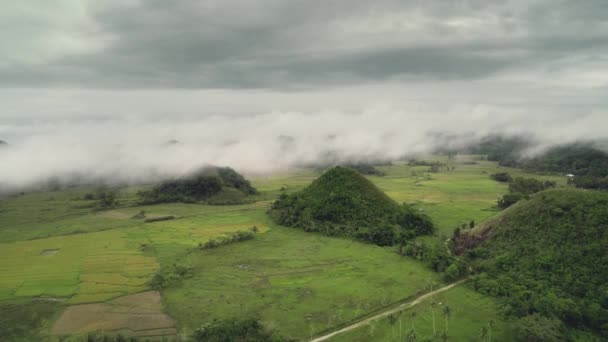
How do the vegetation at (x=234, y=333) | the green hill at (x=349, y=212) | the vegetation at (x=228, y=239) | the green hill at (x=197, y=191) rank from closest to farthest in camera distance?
the vegetation at (x=234, y=333)
the vegetation at (x=228, y=239)
the green hill at (x=349, y=212)
the green hill at (x=197, y=191)

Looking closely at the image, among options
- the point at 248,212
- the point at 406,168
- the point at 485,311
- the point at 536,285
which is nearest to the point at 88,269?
the point at 248,212

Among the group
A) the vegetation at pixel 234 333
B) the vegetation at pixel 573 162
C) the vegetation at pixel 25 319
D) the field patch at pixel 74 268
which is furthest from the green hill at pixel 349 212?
the vegetation at pixel 573 162

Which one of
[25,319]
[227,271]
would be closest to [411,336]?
[227,271]

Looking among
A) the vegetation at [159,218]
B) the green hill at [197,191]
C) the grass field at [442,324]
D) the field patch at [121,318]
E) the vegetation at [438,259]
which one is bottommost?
the grass field at [442,324]

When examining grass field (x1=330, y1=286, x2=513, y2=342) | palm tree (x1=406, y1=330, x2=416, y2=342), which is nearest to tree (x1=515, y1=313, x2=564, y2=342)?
grass field (x1=330, y1=286, x2=513, y2=342)

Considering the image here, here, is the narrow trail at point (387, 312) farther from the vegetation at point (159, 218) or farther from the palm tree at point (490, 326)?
the vegetation at point (159, 218)

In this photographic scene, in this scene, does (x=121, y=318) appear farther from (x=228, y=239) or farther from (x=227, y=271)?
(x=228, y=239)

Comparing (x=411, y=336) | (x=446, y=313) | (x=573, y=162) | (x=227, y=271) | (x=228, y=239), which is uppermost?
(x=573, y=162)
